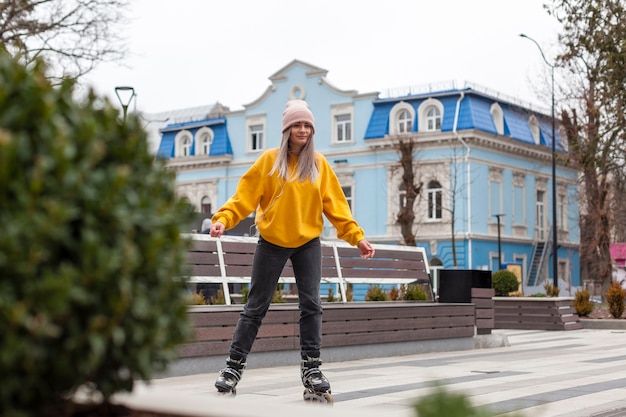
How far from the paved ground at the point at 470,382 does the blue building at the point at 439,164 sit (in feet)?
116

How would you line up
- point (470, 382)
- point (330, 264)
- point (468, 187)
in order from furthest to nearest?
point (468, 187), point (330, 264), point (470, 382)

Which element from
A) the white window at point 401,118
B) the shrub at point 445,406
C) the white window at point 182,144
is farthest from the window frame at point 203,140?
the shrub at point 445,406

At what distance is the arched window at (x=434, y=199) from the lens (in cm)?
5009

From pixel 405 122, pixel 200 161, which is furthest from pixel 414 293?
pixel 200 161

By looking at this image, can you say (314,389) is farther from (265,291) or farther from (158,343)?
(158,343)

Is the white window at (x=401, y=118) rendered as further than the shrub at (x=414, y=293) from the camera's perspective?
Yes

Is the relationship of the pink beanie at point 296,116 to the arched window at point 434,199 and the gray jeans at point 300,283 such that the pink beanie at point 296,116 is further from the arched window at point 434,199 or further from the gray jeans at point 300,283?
the arched window at point 434,199

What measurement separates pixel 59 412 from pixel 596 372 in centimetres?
788

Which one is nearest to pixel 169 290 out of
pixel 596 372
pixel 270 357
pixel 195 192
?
pixel 270 357

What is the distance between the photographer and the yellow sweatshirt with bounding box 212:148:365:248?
6.16m

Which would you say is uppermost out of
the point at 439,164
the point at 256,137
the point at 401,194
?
the point at 256,137

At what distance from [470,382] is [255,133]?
1961 inches

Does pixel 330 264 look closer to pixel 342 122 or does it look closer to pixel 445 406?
pixel 445 406

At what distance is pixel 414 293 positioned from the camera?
44.9 feet
